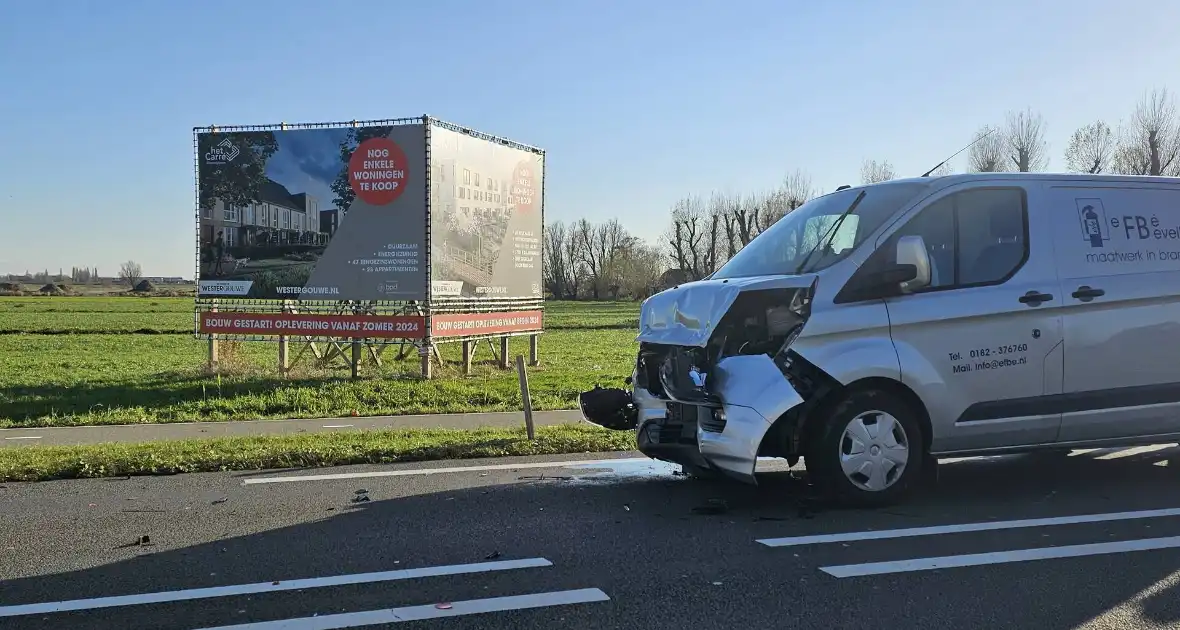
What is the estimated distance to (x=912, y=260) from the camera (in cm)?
599

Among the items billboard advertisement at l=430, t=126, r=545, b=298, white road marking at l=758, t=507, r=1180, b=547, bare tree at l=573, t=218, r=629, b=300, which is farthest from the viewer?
bare tree at l=573, t=218, r=629, b=300

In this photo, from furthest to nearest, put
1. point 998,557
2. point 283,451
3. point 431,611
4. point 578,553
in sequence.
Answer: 1. point 283,451
2. point 578,553
3. point 998,557
4. point 431,611

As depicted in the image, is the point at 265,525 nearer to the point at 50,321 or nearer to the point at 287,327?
the point at 287,327

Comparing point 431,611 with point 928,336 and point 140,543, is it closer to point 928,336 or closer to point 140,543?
point 140,543

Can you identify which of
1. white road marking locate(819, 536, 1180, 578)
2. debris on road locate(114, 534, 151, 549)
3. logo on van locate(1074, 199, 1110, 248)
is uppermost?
logo on van locate(1074, 199, 1110, 248)

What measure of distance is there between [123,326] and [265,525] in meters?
38.4

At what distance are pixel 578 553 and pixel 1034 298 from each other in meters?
3.54

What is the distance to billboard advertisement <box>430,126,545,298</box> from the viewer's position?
653 inches

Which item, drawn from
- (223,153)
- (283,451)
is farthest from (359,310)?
(283,451)

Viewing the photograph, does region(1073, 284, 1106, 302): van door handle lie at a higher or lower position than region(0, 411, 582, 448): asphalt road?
higher

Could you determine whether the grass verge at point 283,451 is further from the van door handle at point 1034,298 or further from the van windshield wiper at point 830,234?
the van door handle at point 1034,298

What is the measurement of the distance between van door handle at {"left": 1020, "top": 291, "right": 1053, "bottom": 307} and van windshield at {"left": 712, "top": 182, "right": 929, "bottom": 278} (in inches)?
39.0

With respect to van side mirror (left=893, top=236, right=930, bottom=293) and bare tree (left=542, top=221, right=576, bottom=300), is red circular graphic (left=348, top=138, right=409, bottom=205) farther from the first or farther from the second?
bare tree (left=542, top=221, right=576, bottom=300)

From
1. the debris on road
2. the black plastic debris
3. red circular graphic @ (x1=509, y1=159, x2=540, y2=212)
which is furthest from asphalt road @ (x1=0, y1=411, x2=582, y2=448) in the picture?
red circular graphic @ (x1=509, y1=159, x2=540, y2=212)
